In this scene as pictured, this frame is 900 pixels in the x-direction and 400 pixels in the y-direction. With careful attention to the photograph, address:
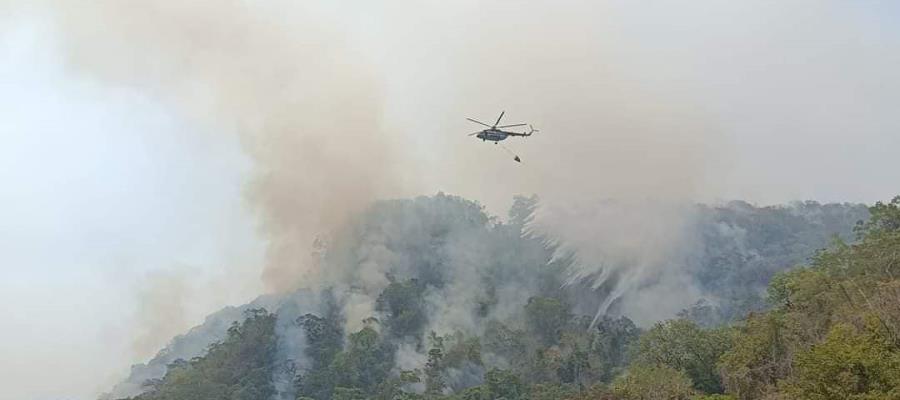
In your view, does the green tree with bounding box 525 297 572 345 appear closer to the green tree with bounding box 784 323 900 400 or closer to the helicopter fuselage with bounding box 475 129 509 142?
the helicopter fuselage with bounding box 475 129 509 142

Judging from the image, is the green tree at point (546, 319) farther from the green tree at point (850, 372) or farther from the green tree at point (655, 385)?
the green tree at point (850, 372)

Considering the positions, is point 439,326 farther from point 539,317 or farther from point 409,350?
point 539,317

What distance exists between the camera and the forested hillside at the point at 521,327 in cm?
6078

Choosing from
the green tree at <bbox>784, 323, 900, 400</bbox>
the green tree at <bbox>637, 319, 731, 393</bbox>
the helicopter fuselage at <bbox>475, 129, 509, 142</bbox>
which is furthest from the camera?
the helicopter fuselage at <bbox>475, 129, 509, 142</bbox>

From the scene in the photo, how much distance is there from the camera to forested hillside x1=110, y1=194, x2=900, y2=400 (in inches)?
2393

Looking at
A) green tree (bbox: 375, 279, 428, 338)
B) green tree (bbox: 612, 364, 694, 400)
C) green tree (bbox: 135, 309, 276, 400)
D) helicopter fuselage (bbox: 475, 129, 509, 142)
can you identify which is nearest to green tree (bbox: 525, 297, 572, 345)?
green tree (bbox: 375, 279, 428, 338)

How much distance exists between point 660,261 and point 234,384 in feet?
297

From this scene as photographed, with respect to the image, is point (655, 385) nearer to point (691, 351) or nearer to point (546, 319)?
point (691, 351)

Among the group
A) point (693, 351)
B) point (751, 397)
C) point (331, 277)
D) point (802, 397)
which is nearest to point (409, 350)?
point (331, 277)

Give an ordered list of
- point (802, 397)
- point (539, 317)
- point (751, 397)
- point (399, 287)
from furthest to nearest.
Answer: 1. point (399, 287)
2. point (539, 317)
3. point (751, 397)
4. point (802, 397)

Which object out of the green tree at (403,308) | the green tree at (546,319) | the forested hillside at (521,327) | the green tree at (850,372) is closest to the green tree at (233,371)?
the forested hillside at (521,327)

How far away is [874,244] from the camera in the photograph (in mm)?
76250

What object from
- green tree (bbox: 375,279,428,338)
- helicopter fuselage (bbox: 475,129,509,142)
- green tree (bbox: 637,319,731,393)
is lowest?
green tree (bbox: 637,319,731,393)

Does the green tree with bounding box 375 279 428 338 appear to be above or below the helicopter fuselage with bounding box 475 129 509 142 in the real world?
above
